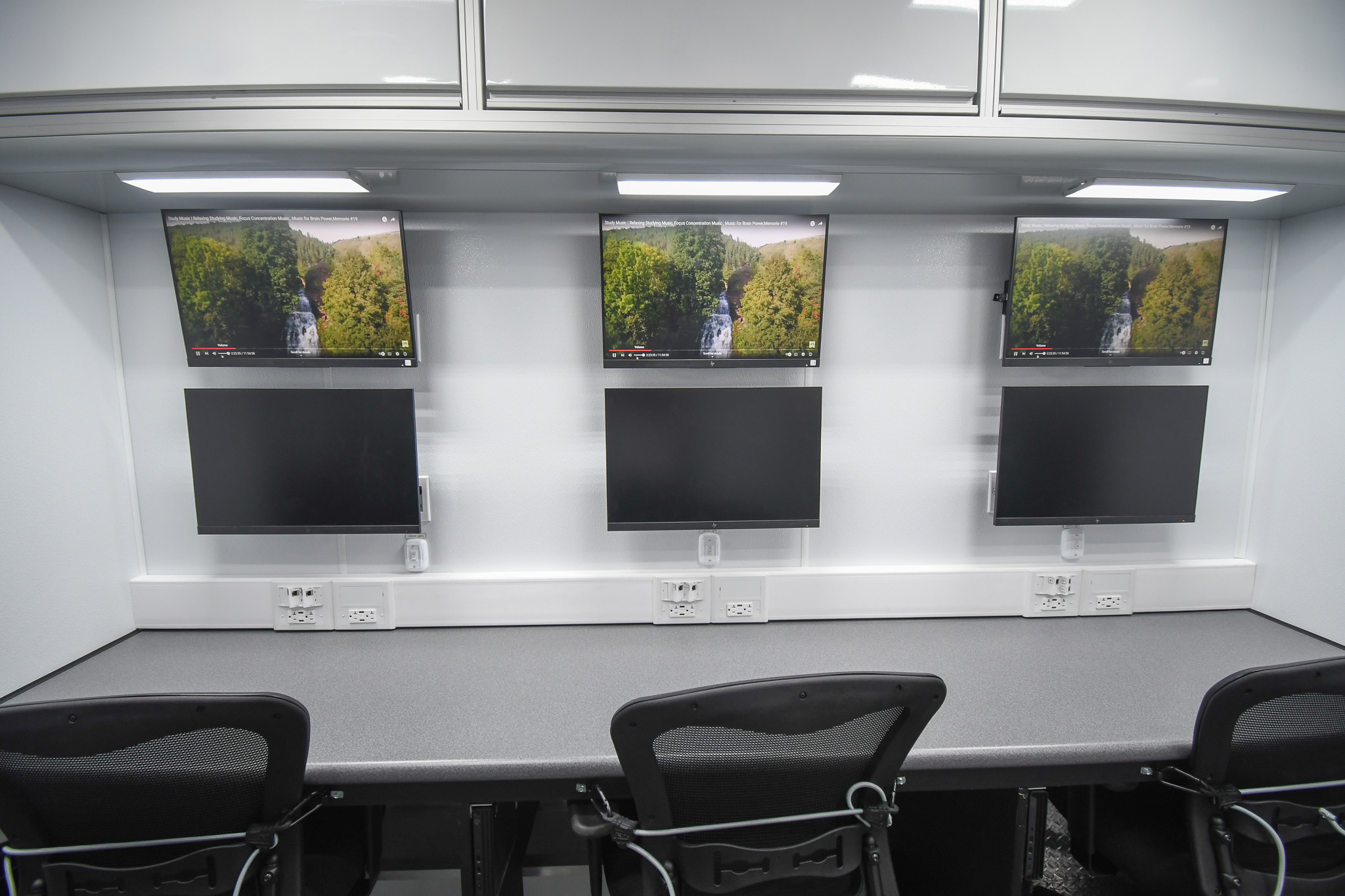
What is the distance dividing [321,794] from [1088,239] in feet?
7.88

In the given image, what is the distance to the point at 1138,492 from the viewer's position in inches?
71.2

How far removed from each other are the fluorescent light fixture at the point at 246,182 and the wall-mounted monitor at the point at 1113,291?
1856mm

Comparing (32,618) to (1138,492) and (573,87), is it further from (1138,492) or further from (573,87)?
(1138,492)

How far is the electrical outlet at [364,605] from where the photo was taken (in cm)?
178

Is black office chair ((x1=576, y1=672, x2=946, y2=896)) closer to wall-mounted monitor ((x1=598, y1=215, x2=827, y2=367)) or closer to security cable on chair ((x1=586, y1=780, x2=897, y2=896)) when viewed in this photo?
security cable on chair ((x1=586, y1=780, x2=897, y2=896))

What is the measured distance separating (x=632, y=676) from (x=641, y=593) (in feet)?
1.13

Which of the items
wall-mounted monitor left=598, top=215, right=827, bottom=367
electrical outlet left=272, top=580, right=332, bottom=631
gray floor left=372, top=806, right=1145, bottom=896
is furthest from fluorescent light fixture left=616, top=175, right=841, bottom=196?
gray floor left=372, top=806, right=1145, bottom=896

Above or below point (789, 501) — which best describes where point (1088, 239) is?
above

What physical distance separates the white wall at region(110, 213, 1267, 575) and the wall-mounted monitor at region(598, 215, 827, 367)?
0.44 ft

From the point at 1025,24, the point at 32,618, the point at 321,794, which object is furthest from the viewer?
the point at 32,618

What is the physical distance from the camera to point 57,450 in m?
1.58

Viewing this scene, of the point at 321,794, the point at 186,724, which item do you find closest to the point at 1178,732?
the point at 321,794

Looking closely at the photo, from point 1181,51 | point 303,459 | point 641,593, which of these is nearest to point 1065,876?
point 641,593

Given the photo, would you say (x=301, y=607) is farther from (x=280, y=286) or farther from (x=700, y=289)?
(x=700, y=289)
